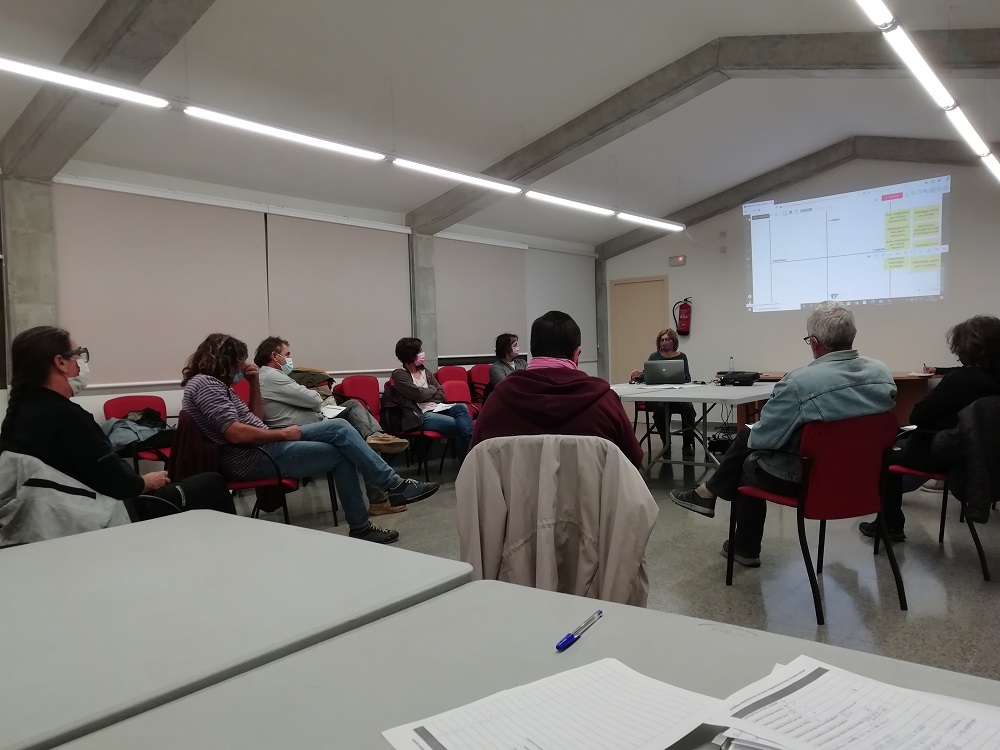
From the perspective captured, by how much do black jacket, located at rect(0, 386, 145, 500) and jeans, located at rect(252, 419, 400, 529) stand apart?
1.37 metres

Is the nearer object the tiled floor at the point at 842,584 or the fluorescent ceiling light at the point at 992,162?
the tiled floor at the point at 842,584

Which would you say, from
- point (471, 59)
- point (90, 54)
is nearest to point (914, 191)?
point (471, 59)

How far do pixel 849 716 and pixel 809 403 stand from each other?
2042mm

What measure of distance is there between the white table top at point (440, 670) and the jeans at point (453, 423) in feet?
13.8

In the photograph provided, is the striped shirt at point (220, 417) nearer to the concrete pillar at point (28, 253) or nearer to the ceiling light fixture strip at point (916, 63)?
the concrete pillar at point (28, 253)

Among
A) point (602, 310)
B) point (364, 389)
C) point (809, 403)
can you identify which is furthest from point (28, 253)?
point (602, 310)

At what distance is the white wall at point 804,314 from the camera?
677cm

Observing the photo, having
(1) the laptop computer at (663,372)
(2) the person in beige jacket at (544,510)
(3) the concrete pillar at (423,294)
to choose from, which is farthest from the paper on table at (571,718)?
(3) the concrete pillar at (423,294)

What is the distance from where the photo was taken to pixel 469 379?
695cm

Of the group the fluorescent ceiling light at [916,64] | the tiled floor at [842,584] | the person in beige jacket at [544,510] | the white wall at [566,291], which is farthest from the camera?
the white wall at [566,291]

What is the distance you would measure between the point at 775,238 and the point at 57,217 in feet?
25.5

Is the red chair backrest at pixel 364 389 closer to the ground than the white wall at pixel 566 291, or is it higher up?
closer to the ground

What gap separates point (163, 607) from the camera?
837mm

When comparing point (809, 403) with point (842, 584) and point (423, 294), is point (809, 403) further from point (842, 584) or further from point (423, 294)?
point (423, 294)
